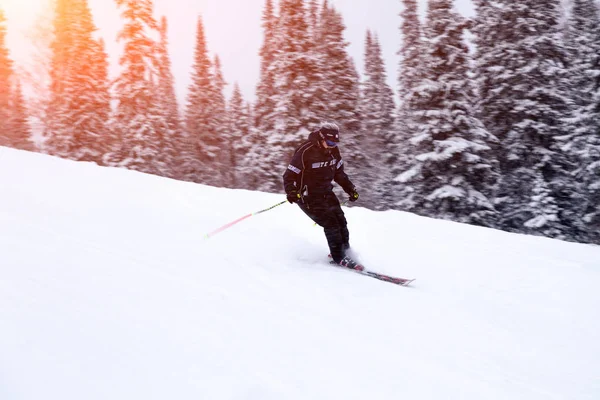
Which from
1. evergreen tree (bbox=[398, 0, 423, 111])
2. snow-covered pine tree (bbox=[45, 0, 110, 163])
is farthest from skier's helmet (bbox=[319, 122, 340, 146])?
snow-covered pine tree (bbox=[45, 0, 110, 163])

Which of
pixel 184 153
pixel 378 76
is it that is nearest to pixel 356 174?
pixel 378 76

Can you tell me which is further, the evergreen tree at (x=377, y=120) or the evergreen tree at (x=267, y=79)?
the evergreen tree at (x=377, y=120)

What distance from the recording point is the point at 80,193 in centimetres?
765

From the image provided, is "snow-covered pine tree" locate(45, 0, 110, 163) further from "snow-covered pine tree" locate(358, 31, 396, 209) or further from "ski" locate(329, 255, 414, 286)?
"ski" locate(329, 255, 414, 286)

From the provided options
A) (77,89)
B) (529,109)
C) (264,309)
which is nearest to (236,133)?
(77,89)

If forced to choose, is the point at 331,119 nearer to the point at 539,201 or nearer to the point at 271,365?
the point at 539,201

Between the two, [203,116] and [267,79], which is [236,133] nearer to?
[203,116]

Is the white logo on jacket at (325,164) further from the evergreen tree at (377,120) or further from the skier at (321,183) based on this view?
the evergreen tree at (377,120)

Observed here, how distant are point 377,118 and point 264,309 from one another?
100 feet

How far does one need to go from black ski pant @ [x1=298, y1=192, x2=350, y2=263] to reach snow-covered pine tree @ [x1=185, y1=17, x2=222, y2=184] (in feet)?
101

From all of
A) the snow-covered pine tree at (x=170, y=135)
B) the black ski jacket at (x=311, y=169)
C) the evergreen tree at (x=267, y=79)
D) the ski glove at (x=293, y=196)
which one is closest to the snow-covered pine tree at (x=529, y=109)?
the evergreen tree at (x=267, y=79)

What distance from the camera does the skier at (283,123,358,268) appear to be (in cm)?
646

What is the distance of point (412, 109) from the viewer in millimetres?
21219

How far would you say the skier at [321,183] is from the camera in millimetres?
6461
